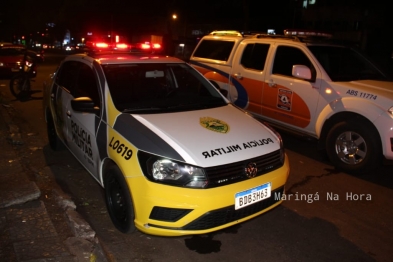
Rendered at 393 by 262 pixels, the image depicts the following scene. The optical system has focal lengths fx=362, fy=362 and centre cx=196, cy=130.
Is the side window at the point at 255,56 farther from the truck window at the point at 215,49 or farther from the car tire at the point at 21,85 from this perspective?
the car tire at the point at 21,85

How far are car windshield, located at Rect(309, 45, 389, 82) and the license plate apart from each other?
111 inches

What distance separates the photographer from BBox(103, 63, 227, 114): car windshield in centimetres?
392

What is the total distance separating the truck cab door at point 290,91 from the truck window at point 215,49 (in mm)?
1273

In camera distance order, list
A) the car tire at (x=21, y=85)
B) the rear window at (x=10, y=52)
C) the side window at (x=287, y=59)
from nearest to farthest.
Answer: the side window at (x=287, y=59) < the car tire at (x=21, y=85) < the rear window at (x=10, y=52)

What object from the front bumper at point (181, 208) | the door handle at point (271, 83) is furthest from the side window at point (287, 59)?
the front bumper at point (181, 208)

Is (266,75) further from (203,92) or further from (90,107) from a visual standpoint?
(90,107)

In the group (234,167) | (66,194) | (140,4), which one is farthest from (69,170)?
(140,4)

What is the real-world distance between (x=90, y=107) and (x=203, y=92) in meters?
1.46

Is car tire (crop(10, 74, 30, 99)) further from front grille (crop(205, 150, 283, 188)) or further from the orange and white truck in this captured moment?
front grille (crop(205, 150, 283, 188))

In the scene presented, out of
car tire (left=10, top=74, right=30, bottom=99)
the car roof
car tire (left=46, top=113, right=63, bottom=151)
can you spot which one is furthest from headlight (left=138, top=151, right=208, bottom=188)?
car tire (left=10, top=74, right=30, bottom=99)

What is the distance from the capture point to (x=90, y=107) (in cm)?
379

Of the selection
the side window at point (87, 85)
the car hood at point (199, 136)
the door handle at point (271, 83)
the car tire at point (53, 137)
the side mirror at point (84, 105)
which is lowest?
the car tire at point (53, 137)

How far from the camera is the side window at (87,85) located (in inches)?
161

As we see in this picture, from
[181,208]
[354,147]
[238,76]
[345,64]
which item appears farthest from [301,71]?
[181,208]
